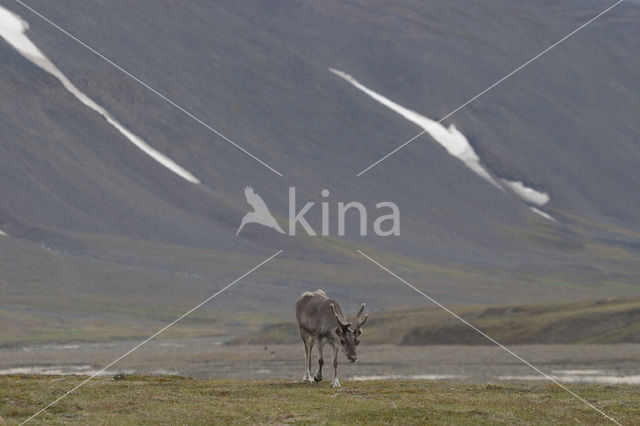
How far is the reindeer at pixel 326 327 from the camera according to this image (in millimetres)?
37719

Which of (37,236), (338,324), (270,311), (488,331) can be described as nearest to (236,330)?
(270,311)

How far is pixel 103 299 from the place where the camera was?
554ft

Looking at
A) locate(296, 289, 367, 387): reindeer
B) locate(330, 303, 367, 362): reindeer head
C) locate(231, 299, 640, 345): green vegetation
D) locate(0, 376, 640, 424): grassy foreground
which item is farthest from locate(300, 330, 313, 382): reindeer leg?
locate(231, 299, 640, 345): green vegetation

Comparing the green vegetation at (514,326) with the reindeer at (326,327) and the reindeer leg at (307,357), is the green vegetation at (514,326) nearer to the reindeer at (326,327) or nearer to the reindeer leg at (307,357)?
the reindeer leg at (307,357)

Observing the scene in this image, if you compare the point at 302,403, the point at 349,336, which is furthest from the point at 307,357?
the point at 302,403

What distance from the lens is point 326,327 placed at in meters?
38.8

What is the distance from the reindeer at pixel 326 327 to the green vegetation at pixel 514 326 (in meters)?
62.8

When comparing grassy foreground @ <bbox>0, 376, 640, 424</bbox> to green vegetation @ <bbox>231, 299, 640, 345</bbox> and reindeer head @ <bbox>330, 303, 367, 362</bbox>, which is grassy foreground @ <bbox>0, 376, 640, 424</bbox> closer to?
reindeer head @ <bbox>330, 303, 367, 362</bbox>

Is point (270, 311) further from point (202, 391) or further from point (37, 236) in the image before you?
point (202, 391)

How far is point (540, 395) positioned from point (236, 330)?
109 m

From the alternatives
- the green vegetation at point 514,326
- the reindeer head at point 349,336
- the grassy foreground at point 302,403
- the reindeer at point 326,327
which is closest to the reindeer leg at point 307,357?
the reindeer at point 326,327

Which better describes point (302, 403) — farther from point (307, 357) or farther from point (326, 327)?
point (307, 357)

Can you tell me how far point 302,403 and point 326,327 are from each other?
5.86 meters

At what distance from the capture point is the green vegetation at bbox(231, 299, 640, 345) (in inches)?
4102
